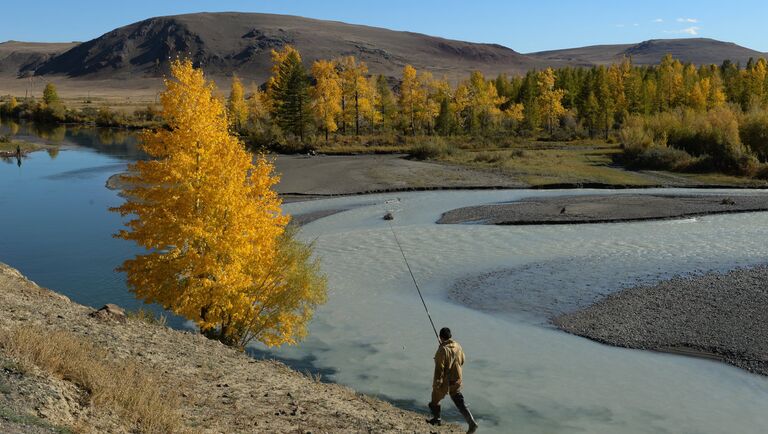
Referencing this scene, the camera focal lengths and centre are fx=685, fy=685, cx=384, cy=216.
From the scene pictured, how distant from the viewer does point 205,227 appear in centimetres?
1744

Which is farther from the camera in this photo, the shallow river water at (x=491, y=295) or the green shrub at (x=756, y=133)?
the green shrub at (x=756, y=133)

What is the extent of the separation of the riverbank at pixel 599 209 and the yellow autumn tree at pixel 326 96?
42.0 metres

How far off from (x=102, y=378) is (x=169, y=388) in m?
1.59

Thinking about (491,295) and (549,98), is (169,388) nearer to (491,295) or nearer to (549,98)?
(491,295)

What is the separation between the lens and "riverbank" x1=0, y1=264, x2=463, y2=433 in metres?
9.73

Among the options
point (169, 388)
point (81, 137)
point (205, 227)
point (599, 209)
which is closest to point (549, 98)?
point (599, 209)

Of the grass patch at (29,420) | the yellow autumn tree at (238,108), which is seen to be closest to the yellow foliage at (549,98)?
the yellow autumn tree at (238,108)

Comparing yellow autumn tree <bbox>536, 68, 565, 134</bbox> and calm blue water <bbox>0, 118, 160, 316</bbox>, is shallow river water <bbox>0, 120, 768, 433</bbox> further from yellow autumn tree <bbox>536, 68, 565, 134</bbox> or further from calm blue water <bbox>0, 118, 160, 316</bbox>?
yellow autumn tree <bbox>536, 68, 565, 134</bbox>

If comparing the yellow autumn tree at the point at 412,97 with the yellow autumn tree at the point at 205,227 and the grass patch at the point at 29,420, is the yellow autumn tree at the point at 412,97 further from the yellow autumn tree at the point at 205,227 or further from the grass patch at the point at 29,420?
the grass patch at the point at 29,420

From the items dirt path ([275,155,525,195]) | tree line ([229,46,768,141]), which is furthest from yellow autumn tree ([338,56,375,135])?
dirt path ([275,155,525,195])

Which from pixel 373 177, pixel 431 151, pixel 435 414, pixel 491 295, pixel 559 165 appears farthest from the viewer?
pixel 431 151

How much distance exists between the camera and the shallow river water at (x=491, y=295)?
1628 centimetres

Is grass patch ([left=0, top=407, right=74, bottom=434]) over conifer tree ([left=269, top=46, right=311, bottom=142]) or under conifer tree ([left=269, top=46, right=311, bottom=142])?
under

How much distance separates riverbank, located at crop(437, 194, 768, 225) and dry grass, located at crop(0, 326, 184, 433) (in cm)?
2830
